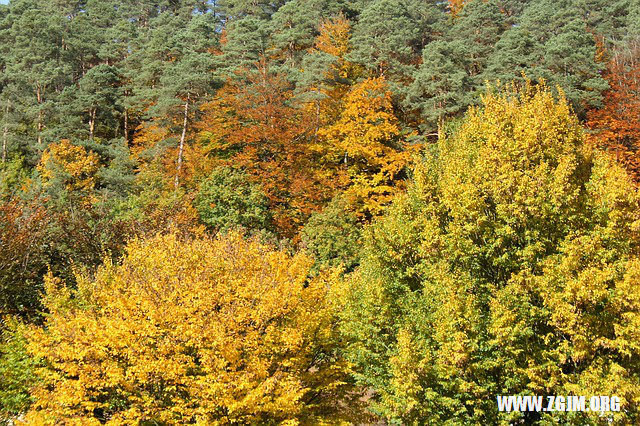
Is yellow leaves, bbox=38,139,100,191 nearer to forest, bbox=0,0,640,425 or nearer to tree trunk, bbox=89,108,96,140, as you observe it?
forest, bbox=0,0,640,425

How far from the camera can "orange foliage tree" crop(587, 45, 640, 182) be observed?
107 ft

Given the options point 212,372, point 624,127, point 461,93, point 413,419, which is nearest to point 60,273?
point 212,372

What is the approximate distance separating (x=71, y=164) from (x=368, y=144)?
22.6 meters

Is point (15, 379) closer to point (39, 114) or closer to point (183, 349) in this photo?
point (183, 349)

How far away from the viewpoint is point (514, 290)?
1382 cm

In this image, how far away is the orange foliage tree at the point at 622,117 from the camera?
32469 mm

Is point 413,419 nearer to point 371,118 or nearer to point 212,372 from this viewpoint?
point 212,372

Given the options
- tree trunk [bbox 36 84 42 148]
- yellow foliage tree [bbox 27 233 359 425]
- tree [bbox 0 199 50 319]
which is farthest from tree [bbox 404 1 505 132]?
tree trunk [bbox 36 84 42 148]

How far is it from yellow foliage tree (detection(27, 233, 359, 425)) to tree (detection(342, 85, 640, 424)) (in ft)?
10.6

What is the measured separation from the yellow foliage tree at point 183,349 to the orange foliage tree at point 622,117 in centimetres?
2602

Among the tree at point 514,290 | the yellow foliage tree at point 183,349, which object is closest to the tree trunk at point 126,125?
the yellow foliage tree at point 183,349

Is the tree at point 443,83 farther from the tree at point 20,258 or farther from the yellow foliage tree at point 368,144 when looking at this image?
the tree at point 20,258

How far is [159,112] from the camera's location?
37562mm

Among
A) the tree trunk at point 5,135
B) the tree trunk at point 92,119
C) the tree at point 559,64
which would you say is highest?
the tree at point 559,64
